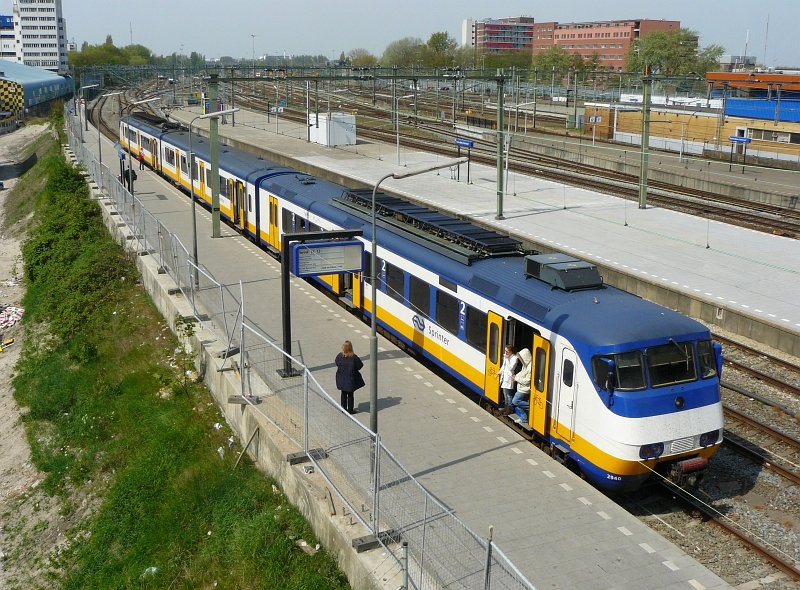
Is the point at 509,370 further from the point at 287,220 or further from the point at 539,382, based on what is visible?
the point at 287,220

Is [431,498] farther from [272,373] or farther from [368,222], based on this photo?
[368,222]

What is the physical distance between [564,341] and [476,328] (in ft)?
9.01

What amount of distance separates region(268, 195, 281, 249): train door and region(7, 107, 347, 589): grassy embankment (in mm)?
4200

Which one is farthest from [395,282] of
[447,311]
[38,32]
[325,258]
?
[38,32]

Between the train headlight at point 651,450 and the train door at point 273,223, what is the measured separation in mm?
16351

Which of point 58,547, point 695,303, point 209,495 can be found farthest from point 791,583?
point 58,547

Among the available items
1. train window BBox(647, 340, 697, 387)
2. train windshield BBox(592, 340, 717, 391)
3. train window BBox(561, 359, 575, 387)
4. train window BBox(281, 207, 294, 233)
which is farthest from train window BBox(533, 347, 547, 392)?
train window BBox(281, 207, 294, 233)

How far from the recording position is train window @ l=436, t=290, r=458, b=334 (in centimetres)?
1541

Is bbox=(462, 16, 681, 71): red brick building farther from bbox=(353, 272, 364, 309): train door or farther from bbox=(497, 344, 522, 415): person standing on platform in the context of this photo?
bbox=(497, 344, 522, 415): person standing on platform

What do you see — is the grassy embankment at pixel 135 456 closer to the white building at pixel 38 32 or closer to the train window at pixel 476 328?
the train window at pixel 476 328

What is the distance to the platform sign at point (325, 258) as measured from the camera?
623 inches

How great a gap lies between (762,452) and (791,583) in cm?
391

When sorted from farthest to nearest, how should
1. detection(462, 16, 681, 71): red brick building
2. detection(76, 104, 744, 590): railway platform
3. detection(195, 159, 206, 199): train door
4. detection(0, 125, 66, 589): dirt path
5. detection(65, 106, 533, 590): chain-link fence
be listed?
detection(462, 16, 681, 71): red brick building, detection(195, 159, 206, 199): train door, detection(0, 125, 66, 589): dirt path, detection(76, 104, 744, 590): railway platform, detection(65, 106, 533, 590): chain-link fence

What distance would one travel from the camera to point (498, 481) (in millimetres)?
11969
